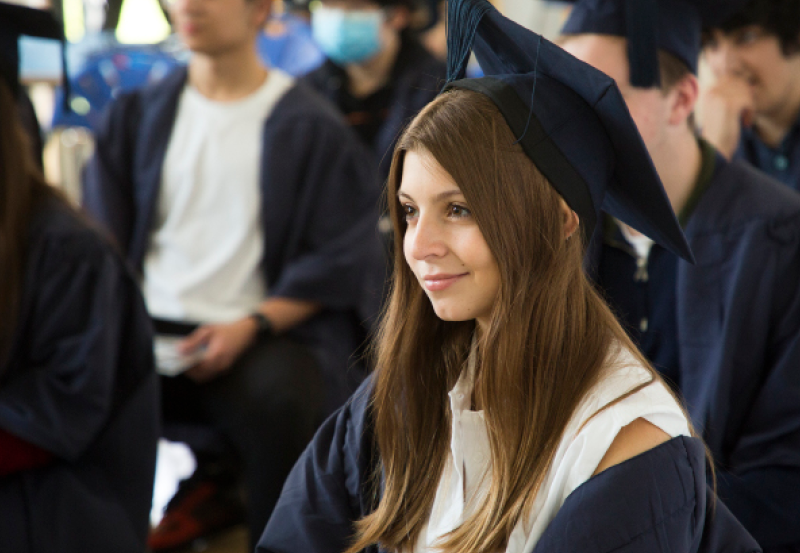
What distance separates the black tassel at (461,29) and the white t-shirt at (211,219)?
1509 mm

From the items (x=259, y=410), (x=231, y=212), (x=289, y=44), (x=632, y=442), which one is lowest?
(x=259, y=410)

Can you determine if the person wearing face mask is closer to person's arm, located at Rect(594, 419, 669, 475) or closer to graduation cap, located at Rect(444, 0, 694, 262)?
graduation cap, located at Rect(444, 0, 694, 262)

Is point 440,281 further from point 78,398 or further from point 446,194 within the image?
point 78,398

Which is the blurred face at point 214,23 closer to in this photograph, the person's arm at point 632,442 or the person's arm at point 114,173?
the person's arm at point 114,173

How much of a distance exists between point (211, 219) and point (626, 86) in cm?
147

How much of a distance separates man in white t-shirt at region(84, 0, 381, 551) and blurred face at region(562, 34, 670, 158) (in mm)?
1146

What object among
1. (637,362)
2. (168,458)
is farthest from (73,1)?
(637,362)

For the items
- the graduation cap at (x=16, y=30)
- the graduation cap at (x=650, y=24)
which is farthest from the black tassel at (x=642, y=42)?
the graduation cap at (x=16, y=30)

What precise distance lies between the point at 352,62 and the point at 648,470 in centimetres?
302

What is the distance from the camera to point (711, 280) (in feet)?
5.62

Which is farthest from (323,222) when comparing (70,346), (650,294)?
(650,294)

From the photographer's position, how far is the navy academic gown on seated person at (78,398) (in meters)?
1.83

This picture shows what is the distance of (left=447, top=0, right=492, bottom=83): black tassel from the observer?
124 cm

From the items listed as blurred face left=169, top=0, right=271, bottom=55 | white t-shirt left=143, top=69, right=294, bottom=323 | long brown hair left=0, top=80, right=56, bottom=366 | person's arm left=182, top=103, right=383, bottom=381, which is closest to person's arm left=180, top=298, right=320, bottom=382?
person's arm left=182, top=103, right=383, bottom=381
